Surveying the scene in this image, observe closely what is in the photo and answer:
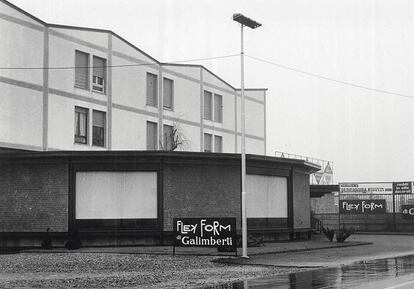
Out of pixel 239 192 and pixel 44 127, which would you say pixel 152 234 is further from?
pixel 44 127

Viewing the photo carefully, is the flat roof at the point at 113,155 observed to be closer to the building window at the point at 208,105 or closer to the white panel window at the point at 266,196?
the white panel window at the point at 266,196

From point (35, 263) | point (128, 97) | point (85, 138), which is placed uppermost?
point (128, 97)

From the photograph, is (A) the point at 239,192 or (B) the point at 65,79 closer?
(A) the point at 239,192

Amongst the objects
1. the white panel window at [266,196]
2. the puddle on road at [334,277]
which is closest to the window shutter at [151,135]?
the white panel window at [266,196]

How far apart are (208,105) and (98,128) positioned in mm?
13622

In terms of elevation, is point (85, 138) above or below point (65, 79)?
below

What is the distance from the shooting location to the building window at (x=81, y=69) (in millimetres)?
38094

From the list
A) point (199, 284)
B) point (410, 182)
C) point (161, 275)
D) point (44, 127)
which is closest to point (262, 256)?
point (161, 275)

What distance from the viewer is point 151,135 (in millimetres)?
44625

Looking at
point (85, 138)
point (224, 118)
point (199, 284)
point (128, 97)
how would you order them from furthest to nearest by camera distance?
point (224, 118), point (128, 97), point (85, 138), point (199, 284)

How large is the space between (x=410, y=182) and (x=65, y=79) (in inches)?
1198

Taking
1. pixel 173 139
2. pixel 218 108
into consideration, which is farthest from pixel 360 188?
pixel 173 139

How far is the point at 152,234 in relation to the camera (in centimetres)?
2992

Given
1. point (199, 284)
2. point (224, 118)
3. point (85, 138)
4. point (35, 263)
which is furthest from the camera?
point (224, 118)
